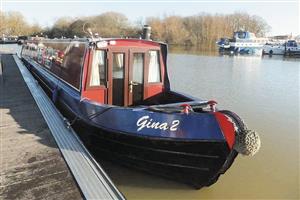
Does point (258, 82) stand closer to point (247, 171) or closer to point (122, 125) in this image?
point (247, 171)

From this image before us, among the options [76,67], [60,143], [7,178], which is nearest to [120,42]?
[76,67]

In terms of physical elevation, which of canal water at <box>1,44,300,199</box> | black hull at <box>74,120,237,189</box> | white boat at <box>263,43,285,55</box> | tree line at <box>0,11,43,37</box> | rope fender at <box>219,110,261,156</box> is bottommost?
canal water at <box>1,44,300,199</box>

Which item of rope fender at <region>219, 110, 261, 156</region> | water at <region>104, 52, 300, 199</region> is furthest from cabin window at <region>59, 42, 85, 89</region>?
rope fender at <region>219, 110, 261, 156</region>

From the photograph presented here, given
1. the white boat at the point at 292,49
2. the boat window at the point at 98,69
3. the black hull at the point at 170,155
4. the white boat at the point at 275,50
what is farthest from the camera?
the white boat at the point at 275,50

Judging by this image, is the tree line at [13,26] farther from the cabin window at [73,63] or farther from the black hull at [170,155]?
the black hull at [170,155]

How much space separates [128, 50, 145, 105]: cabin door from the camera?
688 cm

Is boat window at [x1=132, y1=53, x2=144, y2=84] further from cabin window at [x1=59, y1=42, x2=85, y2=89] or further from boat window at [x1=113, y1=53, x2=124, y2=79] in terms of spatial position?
cabin window at [x1=59, y1=42, x2=85, y2=89]

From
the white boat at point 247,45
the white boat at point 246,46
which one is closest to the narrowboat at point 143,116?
the white boat at point 246,46

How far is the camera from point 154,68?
7.28m

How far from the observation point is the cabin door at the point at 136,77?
22.6 feet

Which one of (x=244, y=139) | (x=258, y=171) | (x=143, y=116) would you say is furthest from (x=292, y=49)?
(x=244, y=139)

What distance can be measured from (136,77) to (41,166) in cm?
290

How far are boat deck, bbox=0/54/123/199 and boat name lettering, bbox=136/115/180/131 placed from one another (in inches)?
36.3

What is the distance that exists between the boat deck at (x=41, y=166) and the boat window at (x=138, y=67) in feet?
5.89
